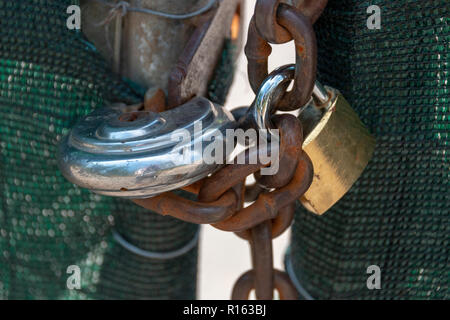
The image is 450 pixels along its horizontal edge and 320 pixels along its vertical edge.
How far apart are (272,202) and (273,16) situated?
0.61 ft

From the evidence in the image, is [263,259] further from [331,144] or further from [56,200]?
[56,200]

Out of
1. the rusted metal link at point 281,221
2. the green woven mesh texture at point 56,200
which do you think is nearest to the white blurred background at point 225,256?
the green woven mesh texture at point 56,200

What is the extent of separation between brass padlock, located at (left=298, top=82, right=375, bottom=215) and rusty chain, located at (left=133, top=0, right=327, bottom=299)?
6 cm

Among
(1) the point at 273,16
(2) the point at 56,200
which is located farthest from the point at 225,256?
(1) the point at 273,16

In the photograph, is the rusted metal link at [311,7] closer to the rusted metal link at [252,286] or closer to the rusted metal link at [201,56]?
the rusted metal link at [201,56]

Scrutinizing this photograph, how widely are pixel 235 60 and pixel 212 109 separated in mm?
259

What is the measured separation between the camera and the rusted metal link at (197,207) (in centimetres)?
60

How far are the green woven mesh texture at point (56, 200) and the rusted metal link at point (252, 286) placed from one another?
0.51 feet

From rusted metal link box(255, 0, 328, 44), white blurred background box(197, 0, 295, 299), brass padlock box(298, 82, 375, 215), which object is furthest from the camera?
white blurred background box(197, 0, 295, 299)

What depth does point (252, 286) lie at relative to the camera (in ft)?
2.40

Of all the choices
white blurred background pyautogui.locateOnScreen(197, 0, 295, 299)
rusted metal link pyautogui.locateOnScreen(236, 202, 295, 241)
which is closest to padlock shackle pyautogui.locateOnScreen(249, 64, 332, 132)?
rusted metal link pyautogui.locateOnScreen(236, 202, 295, 241)

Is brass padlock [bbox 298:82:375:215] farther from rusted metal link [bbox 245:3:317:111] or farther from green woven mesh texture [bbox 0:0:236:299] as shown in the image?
green woven mesh texture [bbox 0:0:236:299]

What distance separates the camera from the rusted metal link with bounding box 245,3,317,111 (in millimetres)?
547

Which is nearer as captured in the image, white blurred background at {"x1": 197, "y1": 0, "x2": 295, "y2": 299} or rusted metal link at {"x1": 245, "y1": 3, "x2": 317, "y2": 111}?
rusted metal link at {"x1": 245, "y1": 3, "x2": 317, "y2": 111}
